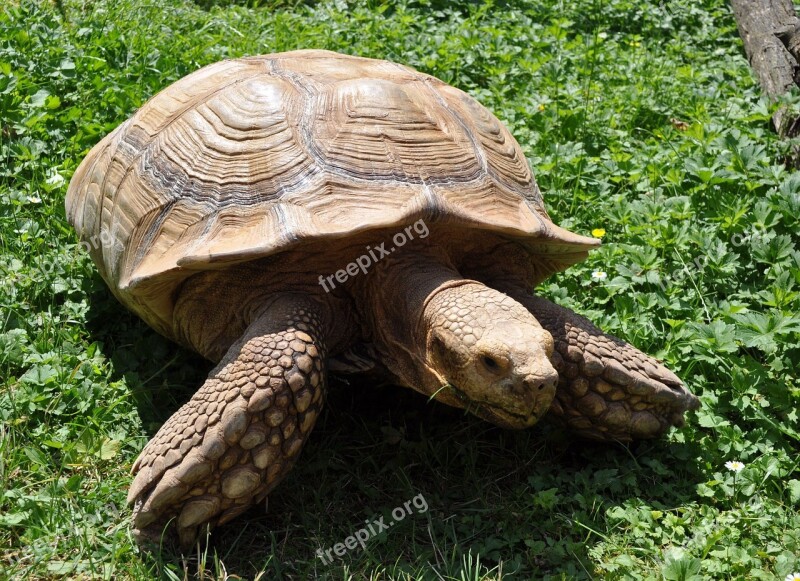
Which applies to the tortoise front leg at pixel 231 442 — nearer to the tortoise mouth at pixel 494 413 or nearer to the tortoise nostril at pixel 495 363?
the tortoise mouth at pixel 494 413

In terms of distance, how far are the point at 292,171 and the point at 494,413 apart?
111cm

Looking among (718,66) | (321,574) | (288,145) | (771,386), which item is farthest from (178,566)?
(718,66)

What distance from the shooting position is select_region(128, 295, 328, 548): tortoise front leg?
2.72m

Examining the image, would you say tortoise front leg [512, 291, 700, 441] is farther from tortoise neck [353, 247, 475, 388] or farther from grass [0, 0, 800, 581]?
tortoise neck [353, 247, 475, 388]

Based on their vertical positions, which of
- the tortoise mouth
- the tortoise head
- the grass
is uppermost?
the tortoise head

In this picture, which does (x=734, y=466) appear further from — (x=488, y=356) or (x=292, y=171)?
(x=292, y=171)

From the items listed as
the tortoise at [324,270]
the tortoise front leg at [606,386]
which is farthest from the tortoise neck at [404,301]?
the tortoise front leg at [606,386]

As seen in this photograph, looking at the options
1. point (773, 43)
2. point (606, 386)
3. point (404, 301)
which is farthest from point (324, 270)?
point (773, 43)

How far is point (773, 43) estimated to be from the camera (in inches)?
230

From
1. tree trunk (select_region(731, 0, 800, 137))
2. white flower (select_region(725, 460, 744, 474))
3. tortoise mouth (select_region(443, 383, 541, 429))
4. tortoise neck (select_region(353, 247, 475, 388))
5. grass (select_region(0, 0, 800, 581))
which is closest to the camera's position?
tortoise mouth (select_region(443, 383, 541, 429))

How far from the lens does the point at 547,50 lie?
6418mm

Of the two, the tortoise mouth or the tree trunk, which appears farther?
the tree trunk

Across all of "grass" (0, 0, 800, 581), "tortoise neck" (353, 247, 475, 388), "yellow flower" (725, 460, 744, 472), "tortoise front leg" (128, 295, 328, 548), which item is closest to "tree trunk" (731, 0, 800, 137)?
"grass" (0, 0, 800, 581)

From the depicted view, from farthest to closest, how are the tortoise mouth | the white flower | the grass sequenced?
1. the white flower
2. the grass
3. the tortoise mouth
